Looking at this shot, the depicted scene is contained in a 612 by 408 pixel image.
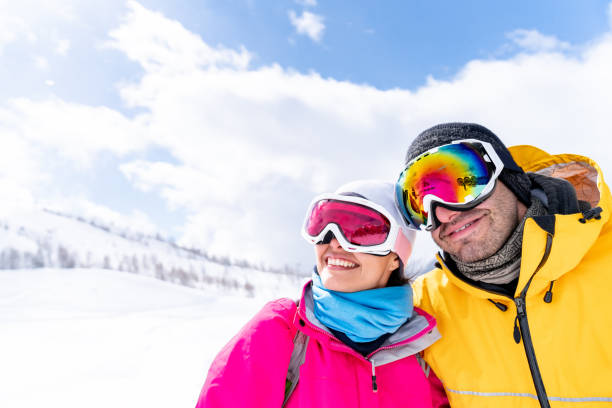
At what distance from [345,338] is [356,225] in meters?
0.73

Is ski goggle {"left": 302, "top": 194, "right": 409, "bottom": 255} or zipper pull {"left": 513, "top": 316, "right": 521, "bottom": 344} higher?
ski goggle {"left": 302, "top": 194, "right": 409, "bottom": 255}

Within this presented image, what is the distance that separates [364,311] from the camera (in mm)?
1825

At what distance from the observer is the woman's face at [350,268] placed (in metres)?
2.00

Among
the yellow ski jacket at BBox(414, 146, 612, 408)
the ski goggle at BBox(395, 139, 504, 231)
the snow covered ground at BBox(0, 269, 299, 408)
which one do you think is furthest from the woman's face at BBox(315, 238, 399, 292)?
the snow covered ground at BBox(0, 269, 299, 408)

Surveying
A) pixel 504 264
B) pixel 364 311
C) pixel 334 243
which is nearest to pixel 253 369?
pixel 364 311

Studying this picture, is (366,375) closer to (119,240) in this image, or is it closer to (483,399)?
(483,399)

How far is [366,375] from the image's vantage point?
173cm

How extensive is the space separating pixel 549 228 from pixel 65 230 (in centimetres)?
7646

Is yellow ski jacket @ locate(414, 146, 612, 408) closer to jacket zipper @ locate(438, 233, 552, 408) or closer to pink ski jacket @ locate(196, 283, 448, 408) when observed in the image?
jacket zipper @ locate(438, 233, 552, 408)

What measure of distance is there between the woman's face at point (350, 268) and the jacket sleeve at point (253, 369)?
1.43 feet

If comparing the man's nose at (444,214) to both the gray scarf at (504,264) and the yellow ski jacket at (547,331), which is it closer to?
the gray scarf at (504,264)

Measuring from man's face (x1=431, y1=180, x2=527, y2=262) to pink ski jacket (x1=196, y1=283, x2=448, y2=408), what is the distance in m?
0.47

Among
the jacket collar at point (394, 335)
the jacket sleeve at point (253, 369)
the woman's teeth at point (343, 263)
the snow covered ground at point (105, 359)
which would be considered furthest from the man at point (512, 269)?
the snow covered ground at point (105, 359)

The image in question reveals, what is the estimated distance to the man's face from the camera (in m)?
1.92
